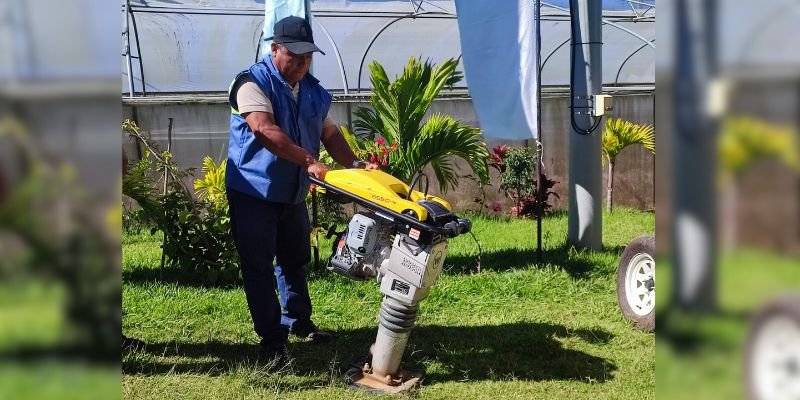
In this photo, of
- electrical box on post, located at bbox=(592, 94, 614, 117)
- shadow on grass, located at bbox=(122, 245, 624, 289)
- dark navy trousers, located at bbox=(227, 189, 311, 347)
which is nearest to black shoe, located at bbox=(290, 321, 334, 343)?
dark navy trousers, located at bbox=(227, 189, 311, 347)

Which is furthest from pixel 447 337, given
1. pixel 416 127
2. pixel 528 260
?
pixel 416 127

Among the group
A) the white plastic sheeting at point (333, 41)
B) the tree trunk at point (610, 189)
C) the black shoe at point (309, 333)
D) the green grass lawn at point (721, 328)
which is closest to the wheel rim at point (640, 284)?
the black shoe at point (309, 333)

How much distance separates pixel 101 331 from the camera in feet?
3.24

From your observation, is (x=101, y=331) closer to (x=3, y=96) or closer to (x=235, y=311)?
(x=3, y=96)

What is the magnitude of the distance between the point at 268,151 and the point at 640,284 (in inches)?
107

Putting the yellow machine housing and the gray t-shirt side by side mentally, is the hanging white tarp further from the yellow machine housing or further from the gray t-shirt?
the gray t-shirt

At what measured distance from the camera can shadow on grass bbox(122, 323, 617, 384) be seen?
12.9ft

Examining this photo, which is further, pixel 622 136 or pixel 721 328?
pixel 622 136

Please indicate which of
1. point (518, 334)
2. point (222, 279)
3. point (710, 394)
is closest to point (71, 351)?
point (710, 394)

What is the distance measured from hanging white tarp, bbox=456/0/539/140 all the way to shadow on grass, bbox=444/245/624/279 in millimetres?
1199

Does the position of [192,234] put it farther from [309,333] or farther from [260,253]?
[260,253]

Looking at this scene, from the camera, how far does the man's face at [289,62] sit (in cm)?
379

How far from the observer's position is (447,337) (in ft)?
15.0

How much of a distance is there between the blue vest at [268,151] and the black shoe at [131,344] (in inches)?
47.1
